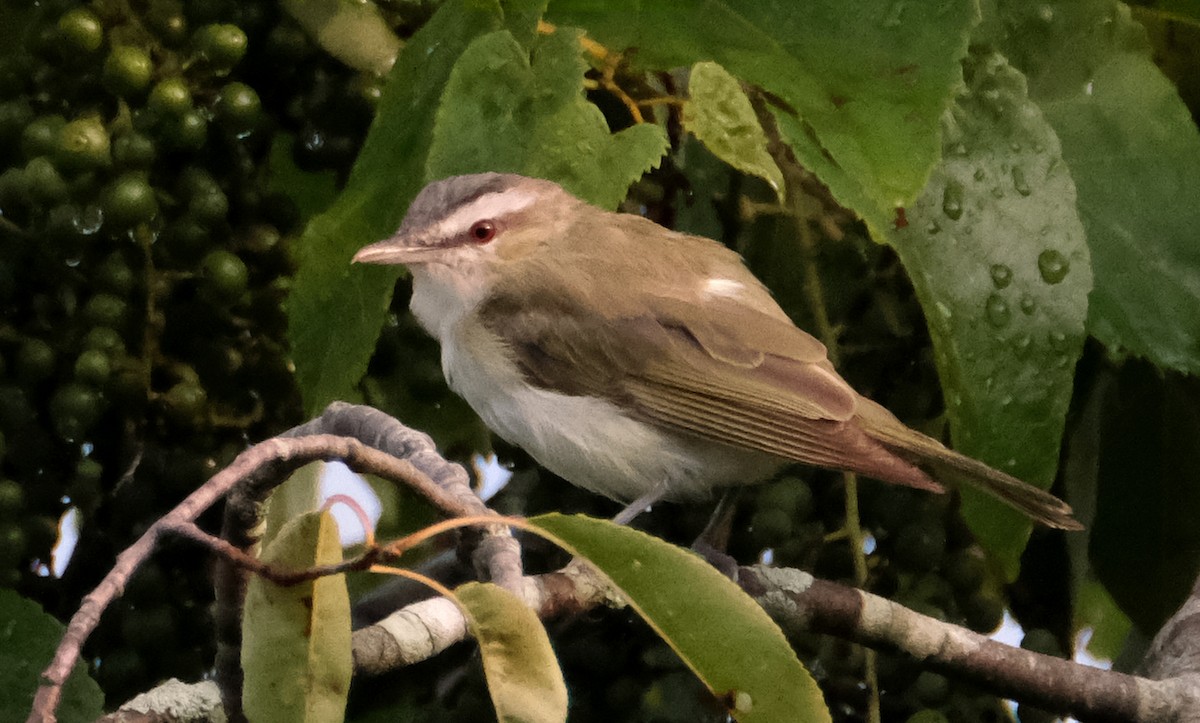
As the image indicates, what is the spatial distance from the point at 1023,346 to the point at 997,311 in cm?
4

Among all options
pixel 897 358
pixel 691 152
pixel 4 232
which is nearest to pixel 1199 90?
pixel 897 358

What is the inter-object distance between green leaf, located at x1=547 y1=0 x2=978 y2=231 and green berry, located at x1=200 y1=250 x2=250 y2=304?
365mm

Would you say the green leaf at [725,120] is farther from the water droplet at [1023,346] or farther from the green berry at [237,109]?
the green berry at [237,109]

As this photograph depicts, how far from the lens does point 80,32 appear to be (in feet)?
4.07

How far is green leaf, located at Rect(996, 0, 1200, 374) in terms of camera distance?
136 centimetres

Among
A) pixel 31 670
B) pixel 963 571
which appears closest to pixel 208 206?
pixel 31 670

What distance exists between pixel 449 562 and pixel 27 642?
0.33 metres

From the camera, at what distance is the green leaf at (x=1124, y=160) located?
1.36 metres

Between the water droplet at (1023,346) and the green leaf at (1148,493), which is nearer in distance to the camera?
the water droplet at (1023,346)

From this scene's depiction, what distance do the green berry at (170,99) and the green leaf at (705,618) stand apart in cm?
61

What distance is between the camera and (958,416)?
124cm

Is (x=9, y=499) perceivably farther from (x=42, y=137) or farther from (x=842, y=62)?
(x=842, y=62)

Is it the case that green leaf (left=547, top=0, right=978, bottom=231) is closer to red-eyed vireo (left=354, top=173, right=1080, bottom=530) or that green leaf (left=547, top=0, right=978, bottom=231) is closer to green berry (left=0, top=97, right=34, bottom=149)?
red-eyed vireo (left=354, top=173, right=1080, bottom=530)

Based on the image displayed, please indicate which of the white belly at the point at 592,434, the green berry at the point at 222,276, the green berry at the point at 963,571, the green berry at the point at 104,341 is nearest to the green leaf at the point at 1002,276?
the green berry at the point at 963,571
